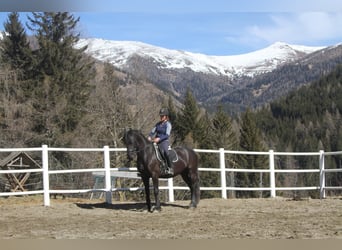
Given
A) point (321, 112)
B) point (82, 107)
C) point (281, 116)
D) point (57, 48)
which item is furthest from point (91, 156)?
point (321, 112)

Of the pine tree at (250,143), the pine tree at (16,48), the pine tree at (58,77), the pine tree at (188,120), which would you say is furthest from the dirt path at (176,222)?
the pine tree at (250,143)

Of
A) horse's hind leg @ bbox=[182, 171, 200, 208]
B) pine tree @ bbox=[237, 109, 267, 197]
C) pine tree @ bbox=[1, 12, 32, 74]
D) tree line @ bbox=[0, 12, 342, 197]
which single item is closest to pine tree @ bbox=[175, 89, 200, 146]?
pine tree @ bbox=[237, 109, 267, 197]

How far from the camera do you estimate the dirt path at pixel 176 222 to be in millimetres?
6039

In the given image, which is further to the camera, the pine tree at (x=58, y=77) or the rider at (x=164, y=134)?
the pine tree at (x=58, y=77)

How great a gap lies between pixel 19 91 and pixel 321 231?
2503cm

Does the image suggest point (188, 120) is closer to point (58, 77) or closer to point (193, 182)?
point (58, 77)

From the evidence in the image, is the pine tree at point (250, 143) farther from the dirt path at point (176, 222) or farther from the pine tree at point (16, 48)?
the dirt path at point (176, 222)

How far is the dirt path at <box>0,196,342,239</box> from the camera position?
6039mm

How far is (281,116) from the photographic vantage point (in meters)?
103

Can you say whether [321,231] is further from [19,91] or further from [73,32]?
[73,32]

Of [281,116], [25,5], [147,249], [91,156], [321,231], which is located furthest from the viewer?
[281,116]

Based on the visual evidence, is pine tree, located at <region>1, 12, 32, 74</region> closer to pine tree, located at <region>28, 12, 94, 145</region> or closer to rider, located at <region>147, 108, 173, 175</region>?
pine tree, located at <region>28, 12, 94, 145</region>

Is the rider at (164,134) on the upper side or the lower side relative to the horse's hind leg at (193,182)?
upper

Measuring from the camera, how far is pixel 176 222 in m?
7.47
